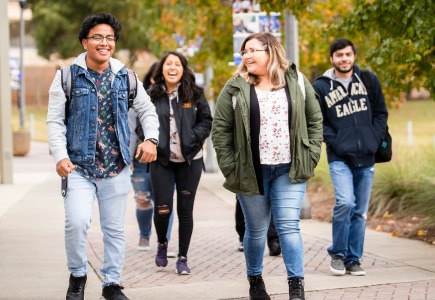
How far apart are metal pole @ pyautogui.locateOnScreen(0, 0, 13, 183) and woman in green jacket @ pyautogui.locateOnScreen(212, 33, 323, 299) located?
42.6ft

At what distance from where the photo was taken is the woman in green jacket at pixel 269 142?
21.0 ft

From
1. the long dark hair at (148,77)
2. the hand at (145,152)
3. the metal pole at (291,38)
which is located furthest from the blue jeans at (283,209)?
the metal pole at (291,38)

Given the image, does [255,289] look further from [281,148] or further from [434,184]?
[434,184]

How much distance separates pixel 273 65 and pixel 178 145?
2.01 m

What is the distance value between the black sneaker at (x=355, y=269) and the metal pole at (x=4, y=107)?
39.9 ft

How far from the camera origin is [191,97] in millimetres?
8430

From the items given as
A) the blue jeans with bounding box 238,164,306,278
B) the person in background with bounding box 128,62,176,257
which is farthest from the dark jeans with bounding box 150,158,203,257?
the blue jeans with bounding box 238,164,306,278

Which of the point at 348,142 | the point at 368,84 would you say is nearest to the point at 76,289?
the point at 348,142

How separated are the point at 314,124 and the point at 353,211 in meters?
1.54

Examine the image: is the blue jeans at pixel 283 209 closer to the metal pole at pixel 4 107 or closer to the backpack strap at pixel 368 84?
the backpack strap at pixel 368 84

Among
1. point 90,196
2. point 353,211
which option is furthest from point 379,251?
point 90,196

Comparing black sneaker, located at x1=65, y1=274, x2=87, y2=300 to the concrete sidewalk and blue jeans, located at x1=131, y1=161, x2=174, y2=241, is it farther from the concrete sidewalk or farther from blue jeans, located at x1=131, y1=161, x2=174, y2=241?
blue jeans, located at x1=131, y1=161, x2=174, y2=241

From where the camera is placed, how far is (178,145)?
324 inches

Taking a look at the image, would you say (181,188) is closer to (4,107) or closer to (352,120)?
(352,120)
